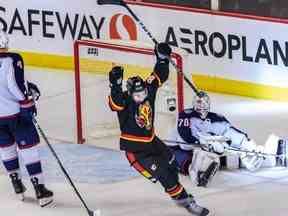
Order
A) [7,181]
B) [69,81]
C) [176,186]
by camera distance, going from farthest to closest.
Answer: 1. [69,81]
2. [7,181]
3. [176,186]

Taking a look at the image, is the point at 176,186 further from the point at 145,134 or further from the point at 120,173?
the point at 120,173

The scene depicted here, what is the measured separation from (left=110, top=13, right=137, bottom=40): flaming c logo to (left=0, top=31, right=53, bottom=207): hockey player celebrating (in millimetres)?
3554

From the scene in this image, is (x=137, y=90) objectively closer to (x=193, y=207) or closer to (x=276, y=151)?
(x=193, y=207)

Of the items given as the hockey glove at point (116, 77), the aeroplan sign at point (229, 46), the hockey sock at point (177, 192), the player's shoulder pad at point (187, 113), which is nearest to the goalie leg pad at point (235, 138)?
the player's shoulder pad at point (187, 113)

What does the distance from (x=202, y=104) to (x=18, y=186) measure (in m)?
1.31

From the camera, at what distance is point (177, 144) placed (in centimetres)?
665

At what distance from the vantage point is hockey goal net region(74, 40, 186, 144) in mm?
7613

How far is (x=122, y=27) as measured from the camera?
9.62m

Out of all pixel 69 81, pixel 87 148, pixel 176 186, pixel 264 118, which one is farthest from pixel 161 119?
pixel 69 81

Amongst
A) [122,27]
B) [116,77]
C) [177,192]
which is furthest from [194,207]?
[122,27]

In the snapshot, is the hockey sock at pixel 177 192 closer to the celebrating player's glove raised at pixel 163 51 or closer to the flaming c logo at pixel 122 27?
the celebrating player's glove raised at pixel 163 51

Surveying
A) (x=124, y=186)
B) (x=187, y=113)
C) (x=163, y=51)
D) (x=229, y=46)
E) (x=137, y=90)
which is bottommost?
(x=124, y=186)

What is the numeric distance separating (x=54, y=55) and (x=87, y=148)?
3.05 meters

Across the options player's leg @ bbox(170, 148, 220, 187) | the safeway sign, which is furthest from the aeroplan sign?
player's leg @ bbox(170, 148, 220, 187)
